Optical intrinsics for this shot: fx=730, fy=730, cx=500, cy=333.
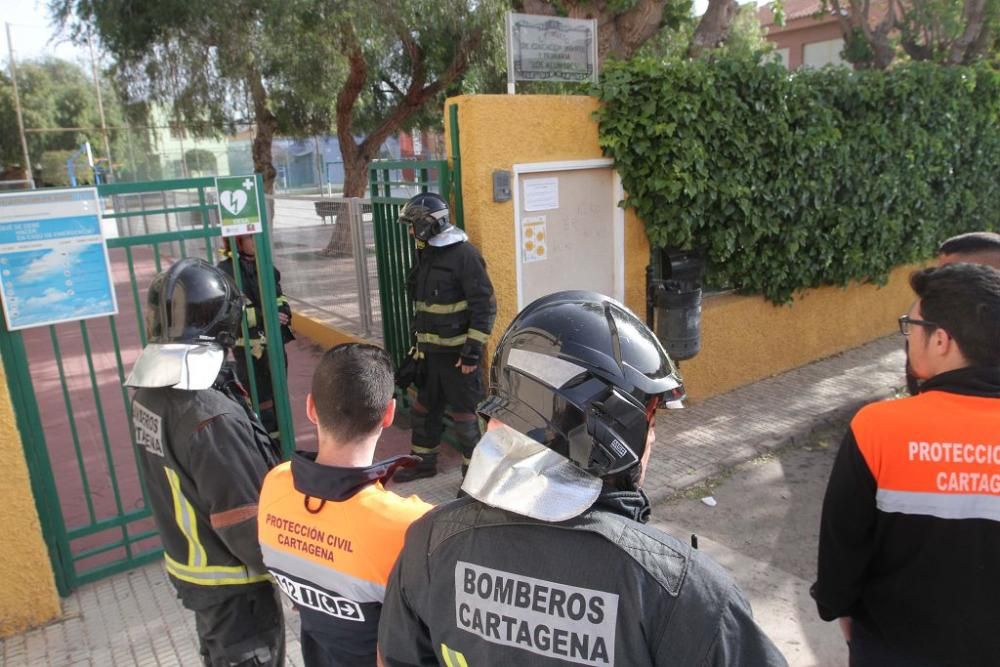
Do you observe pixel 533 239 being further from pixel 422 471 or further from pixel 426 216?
pixel 422 471

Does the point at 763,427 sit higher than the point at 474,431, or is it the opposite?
the point at 474,431

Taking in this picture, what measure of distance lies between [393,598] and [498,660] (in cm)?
28

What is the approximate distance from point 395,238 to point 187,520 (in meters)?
3.77

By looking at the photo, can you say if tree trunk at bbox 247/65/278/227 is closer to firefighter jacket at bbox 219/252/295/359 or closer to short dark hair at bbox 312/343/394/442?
firefighter jacket at bbox 219/252/295/359

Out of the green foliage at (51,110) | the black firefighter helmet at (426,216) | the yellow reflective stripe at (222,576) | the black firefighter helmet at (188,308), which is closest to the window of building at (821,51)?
the black firefighter helmet at (426,216)

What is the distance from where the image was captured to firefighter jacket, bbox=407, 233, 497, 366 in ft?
15.8

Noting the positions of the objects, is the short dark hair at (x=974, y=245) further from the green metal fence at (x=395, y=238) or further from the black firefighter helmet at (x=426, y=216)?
the green metal fence at (x=395, y=238)

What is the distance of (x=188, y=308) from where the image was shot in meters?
2.34

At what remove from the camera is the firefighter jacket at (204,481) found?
217 centimetres

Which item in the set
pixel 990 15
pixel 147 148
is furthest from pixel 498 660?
pixel 147 148

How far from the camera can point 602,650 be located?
1.19m

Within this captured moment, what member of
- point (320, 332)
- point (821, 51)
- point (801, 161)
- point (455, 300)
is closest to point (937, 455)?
point (455, 300)

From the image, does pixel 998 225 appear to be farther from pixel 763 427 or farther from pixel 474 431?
pixel 474 431

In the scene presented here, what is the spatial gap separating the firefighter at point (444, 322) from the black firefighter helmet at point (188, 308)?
7.93 feet
